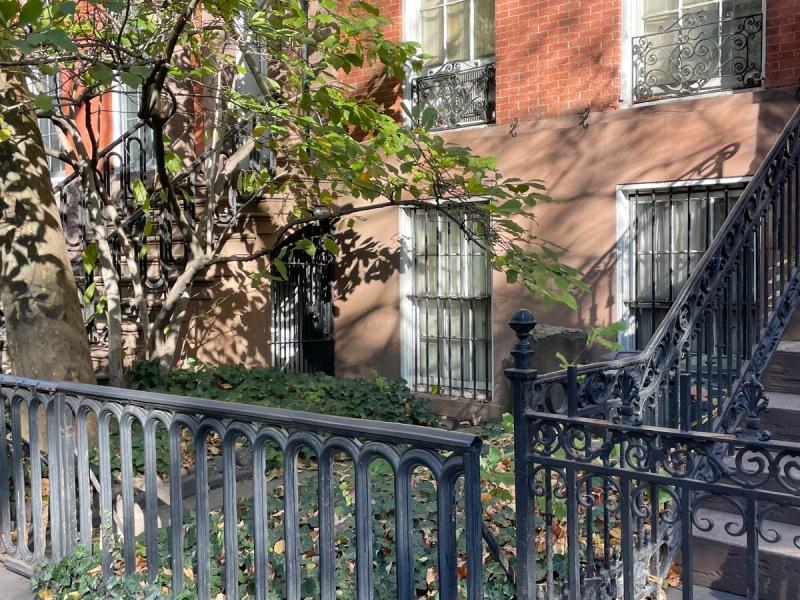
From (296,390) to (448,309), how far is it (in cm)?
240

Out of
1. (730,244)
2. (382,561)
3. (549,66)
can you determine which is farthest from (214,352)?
(730,244)

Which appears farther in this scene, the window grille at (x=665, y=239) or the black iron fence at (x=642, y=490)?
the window grille at (x=665, y=239)

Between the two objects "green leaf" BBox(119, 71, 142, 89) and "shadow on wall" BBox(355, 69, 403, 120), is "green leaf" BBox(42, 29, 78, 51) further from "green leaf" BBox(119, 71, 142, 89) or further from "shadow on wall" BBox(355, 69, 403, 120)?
"shadow on wall" BBox(355, 69, 403, 120)

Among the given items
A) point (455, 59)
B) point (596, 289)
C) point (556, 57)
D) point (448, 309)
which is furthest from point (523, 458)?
point (455, 59)

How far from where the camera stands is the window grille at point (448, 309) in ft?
31.8

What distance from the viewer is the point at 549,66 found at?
A: 884 cm

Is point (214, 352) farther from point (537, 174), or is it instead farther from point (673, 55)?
point (673, 55)

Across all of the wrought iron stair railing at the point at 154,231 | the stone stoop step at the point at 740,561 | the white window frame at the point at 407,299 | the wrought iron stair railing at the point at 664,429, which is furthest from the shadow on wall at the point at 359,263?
the stone stoop step at the point at 740,561

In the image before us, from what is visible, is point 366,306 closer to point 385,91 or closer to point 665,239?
point 385,91

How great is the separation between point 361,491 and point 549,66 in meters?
6.99

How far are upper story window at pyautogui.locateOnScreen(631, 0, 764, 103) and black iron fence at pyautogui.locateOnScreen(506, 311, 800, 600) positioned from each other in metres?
4.60

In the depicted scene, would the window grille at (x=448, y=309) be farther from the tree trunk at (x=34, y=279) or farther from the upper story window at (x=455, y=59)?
the tree trunk at (x=34, y=279)

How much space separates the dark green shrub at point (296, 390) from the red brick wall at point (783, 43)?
4.73 meters

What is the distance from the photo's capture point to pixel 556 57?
8.78m
